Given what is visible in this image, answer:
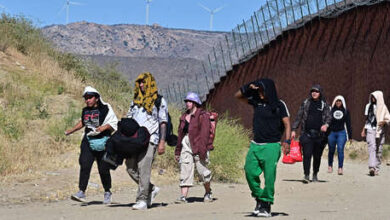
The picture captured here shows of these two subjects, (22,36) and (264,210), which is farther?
(22,36)

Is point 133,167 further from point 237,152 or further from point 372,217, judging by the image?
point 237,152

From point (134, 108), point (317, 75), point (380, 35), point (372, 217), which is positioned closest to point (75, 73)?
point (317, 75)

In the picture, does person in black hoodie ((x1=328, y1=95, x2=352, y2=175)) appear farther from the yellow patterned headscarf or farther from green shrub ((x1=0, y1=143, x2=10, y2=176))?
the yellow patterned headscarf

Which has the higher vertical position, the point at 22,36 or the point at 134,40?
the point at 134,40

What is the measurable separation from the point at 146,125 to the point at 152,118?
0.44 feet

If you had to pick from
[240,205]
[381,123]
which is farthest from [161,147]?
[381,123]

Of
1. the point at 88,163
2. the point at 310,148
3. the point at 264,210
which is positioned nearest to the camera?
the point at 264,210

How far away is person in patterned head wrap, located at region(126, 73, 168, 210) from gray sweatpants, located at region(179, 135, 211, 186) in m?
1.22

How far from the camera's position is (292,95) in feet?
91.4

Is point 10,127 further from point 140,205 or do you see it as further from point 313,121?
point 140,205

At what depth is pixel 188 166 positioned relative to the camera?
1177 centimetres

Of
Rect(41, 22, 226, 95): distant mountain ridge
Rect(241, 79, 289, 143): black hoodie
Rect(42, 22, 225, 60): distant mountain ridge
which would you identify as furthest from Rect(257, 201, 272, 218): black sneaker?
Rect(42, 22, 225, 60): distant mountain ridge

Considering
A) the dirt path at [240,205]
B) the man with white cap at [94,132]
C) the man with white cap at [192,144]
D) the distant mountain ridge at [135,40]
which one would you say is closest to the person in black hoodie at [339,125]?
the dirt path at [240,205]

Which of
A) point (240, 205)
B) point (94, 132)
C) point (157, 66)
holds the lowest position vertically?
point (240, 205)
